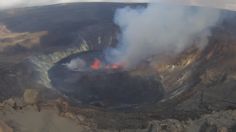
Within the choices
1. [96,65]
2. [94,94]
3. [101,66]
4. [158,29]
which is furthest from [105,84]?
[158,29]

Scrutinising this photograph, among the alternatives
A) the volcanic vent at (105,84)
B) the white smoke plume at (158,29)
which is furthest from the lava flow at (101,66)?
the white smoke plume at (158,29)

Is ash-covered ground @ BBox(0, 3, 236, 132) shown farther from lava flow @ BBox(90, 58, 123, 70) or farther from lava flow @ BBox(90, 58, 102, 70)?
lava flow @ BBox(90, 58, 102, 70)

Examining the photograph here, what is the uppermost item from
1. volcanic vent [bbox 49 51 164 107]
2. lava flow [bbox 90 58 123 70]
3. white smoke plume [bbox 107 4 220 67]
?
white smoke plume [bbox 107 4 220 67]

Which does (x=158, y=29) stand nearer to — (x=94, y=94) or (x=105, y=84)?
(x=105, y=84)

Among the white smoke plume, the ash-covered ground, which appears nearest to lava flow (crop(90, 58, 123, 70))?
the white smoke plume

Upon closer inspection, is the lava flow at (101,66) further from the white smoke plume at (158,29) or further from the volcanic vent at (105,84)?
the white smoke plume at (158,29)

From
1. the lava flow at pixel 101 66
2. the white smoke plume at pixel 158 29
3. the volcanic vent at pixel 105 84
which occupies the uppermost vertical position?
the white smoke plume at pixel 158 29

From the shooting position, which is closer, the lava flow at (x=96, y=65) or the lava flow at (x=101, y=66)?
the lava flow at (x=101, y=66)
